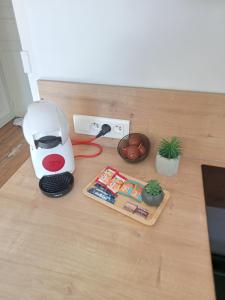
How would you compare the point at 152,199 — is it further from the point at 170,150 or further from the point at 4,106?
the point at 4,106

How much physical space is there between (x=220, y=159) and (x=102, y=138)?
422mm

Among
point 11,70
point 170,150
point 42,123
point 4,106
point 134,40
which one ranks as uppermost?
point 134,40

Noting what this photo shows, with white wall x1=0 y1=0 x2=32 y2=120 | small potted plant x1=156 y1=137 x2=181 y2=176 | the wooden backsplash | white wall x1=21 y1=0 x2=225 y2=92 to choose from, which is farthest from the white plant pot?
white wall x1=0 y1=0 x2=32 y2=120

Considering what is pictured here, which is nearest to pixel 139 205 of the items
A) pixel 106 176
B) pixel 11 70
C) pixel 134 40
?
pixel 106 176

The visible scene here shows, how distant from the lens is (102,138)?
2.92 ft

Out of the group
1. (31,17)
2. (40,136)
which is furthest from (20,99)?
(40,136)

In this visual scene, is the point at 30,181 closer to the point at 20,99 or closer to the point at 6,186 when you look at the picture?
the point at 6,186

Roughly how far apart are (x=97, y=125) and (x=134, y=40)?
31 centimetres

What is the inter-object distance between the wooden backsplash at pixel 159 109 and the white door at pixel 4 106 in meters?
1.97

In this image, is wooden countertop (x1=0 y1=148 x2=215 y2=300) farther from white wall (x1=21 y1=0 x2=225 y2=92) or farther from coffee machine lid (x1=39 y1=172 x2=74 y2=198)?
white wall (x1=21 y1=0 x2=225 y2=92)

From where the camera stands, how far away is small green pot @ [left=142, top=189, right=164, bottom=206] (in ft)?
2.13

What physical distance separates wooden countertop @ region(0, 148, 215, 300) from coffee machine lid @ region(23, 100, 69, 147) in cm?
18

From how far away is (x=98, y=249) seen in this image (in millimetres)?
569

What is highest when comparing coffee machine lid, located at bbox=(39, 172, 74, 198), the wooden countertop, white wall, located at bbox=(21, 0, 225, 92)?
white wall, located at bbox=(21, 0, 225, 92)
